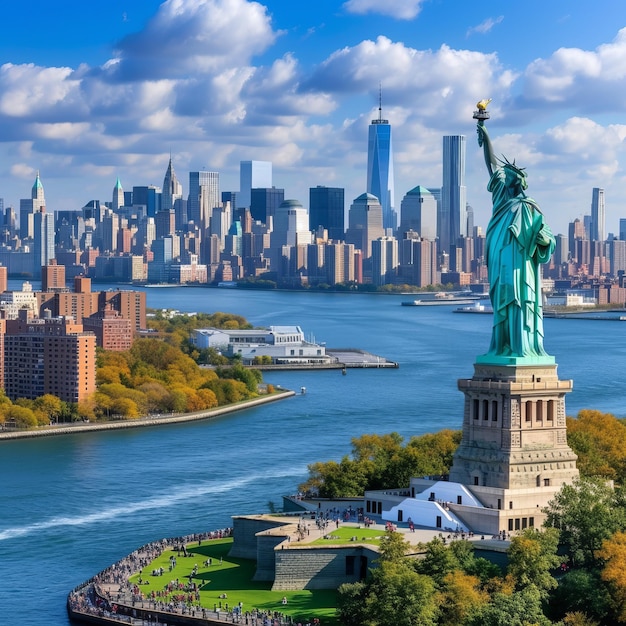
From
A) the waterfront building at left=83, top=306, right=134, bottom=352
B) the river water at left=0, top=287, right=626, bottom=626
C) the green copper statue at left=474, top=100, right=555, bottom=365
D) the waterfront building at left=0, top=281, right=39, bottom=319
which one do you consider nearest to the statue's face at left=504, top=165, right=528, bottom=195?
the green copper statue at left=474, top=100, right=555, bottom=365

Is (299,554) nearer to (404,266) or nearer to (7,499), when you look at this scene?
(7,499)

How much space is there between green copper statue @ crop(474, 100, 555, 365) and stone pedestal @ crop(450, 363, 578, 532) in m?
0.44

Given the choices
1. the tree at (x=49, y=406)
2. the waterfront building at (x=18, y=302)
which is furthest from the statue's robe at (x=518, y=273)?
the waterfront building at (x=18, y=302)

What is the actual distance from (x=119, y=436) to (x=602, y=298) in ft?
351

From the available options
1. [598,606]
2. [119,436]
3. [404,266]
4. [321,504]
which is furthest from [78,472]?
[404,266]

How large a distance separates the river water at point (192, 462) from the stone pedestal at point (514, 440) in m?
6.76

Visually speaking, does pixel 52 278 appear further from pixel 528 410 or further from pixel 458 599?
pixel 458 599

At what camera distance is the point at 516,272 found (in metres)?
27.9

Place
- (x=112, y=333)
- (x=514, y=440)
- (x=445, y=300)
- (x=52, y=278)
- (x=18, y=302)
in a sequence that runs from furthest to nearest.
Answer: (x=445, y=300)
(x=52, y=278)
(x=18, y=302)
(x=112, y=333)
(x=514, y=440)

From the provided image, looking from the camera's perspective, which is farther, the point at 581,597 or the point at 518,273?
the point at 518,273

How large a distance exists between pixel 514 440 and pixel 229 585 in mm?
5496

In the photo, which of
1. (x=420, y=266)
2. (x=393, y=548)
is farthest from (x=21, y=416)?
(x=420, y=266)

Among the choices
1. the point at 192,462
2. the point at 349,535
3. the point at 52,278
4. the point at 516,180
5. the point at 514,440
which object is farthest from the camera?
the point at 52,278

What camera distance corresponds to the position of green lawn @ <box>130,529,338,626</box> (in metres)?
24.5
